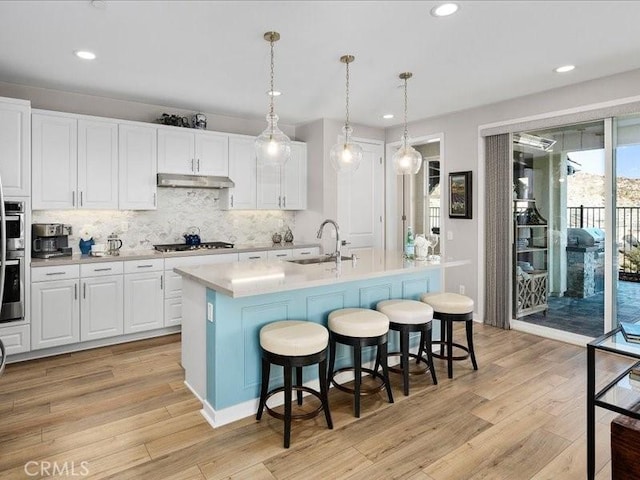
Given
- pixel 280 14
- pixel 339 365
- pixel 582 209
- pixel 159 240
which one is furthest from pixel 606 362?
pixel 159 240

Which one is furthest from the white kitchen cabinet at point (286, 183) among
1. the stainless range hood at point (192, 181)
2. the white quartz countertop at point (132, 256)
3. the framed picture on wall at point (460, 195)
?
the framed picture on wall at point (460, 195)

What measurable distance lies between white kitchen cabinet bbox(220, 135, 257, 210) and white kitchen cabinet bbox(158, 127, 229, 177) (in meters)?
0.10

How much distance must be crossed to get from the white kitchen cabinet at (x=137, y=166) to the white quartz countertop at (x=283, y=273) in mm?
1906

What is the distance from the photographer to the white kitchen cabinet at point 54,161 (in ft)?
12.8

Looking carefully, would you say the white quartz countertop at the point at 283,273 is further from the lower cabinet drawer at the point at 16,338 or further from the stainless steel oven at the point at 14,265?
the lower cabinet drawer at the point at 16,338

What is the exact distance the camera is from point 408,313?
302 centimetres

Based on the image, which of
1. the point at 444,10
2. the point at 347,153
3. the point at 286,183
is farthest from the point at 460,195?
the point at 444,10

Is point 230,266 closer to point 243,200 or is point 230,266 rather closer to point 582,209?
point 243,200

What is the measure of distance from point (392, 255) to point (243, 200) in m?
2.32

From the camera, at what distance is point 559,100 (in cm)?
423

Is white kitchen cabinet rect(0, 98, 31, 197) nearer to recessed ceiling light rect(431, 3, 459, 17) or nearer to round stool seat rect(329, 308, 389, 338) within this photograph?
round stool seat rect(329, 308, 389, 338)

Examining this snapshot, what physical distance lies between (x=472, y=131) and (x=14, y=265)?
5.19 meters

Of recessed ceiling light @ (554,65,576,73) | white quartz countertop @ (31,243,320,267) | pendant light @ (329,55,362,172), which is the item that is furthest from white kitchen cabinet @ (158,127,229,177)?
recessed ceiling light @ (554,65,576,73)

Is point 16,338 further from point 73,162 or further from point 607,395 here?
point 607,395
